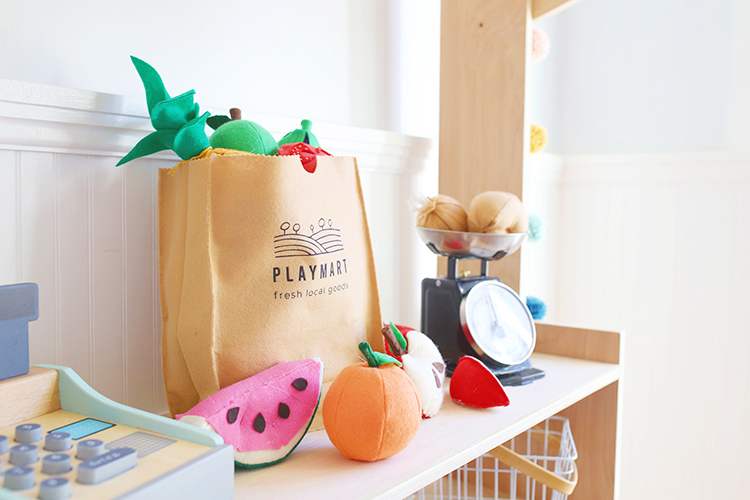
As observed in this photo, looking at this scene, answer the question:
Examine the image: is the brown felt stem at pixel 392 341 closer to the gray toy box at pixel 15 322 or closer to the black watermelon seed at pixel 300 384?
the black watermelon seed at pixel 300 384

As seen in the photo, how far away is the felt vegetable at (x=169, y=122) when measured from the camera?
0.68 meters

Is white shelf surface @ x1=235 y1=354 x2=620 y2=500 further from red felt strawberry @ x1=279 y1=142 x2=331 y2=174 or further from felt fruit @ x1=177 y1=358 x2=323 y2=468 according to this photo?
red felt strawberry @ x1=279 y1=142 x2=331 y2=174

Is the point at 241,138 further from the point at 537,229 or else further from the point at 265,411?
the point at 537,229

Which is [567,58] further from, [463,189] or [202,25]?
[202,25]

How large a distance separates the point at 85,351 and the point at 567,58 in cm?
181

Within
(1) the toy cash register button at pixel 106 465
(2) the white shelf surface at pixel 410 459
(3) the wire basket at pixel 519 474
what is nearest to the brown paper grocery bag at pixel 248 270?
(2) the white shelf surface at pixel 410 459

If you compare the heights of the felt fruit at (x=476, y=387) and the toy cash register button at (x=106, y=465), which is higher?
the toy cash register button at (x=106, y=465)

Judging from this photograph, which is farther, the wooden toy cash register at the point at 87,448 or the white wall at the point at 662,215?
the white wall at the point at 662,215

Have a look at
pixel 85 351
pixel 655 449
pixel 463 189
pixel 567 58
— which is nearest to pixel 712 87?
pixel 567 58

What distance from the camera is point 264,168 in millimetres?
672

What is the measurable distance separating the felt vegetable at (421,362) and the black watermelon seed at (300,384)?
0.15 m

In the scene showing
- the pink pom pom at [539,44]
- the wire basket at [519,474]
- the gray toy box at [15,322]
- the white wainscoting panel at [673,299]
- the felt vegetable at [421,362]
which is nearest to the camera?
the gray toy box at [15,322]

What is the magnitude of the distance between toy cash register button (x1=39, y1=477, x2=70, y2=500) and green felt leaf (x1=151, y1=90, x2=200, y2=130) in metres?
0.44

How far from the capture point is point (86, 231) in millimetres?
739
